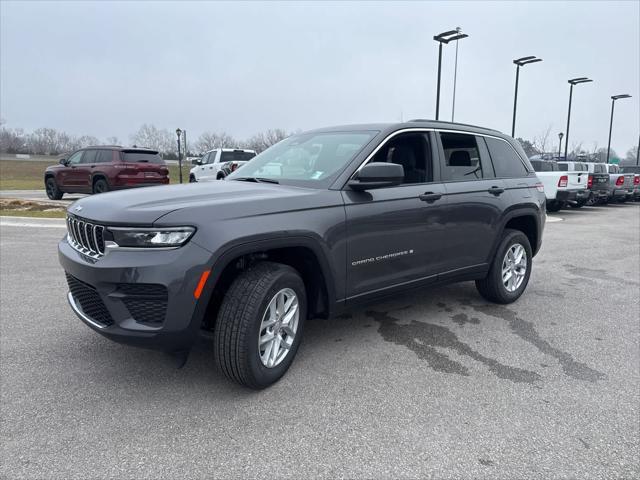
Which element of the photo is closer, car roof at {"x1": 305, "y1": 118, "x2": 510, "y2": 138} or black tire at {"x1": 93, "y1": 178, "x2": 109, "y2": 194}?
car roof at {"x1": 305, "y1": 118, "x2": 510, "y2": 138}

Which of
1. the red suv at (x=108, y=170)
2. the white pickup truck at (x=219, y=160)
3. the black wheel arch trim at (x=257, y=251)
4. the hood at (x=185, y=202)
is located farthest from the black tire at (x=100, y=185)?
the black wheel arch trim at (x=257, y=251)

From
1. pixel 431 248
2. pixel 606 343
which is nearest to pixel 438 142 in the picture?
pixel 431 248

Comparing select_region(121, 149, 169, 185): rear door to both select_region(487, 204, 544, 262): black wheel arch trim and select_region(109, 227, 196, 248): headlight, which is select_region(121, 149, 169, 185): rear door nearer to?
select_region(487, 204, 544, 262): black wheel arch trim

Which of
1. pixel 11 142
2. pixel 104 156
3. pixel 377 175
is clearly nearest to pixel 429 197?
pixel 377 175

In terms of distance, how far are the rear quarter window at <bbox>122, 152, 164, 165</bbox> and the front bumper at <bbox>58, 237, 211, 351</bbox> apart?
13.3 metres

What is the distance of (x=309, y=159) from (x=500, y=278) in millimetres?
2439

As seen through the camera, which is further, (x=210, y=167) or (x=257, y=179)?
(x=210, y=167)

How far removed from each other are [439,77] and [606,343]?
18023 millimetres

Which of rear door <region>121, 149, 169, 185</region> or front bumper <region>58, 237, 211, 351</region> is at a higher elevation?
rear door <region>121, 149, 169, 185</region>

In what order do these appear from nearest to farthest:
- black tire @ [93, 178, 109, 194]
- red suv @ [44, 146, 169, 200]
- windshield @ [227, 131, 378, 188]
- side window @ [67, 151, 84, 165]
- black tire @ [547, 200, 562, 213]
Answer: windshield @ [227, 131, 378, 188] → red suv @ [44, 146, 169, 200] → black tire @ [93, 178, 109, 194] → side window @ [67, 151, 84, 165] → black tire @ [547, 200, 562, 213]

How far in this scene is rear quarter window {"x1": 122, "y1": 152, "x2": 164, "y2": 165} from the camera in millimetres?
15148

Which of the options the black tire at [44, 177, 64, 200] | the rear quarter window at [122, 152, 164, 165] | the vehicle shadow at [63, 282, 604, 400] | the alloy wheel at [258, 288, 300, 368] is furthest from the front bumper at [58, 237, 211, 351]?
the black tire at [44, 177, 64, 200]

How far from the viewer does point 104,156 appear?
50.4ft

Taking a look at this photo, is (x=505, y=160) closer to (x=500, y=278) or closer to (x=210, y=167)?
(x=500, y=278)
